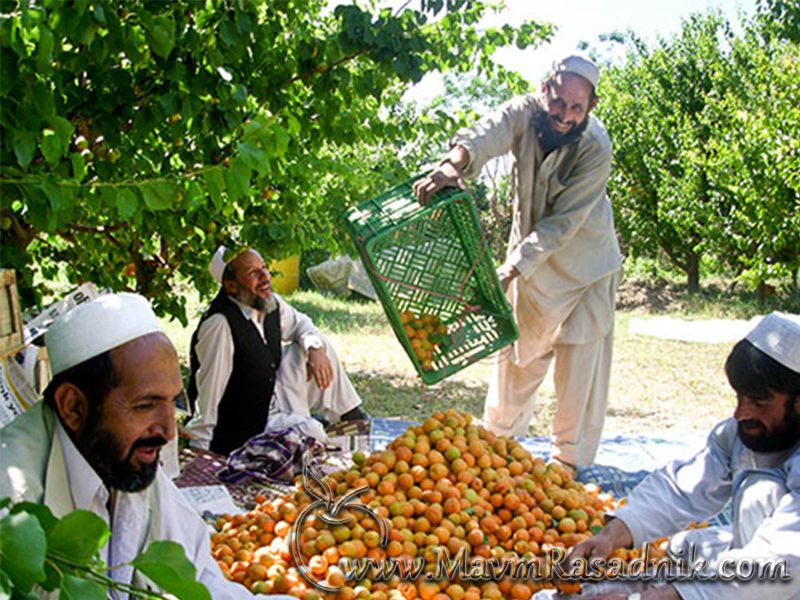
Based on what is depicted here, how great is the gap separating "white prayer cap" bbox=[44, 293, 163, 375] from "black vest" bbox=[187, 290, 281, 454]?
8.67ft

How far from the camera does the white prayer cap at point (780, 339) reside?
7.32 feet

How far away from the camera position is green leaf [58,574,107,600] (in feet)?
2.92

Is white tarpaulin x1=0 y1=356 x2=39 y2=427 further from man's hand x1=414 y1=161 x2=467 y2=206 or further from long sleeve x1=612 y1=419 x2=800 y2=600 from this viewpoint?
long sleeve x1=612 y1=419 x2=800 y2=600

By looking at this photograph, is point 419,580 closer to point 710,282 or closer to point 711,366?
point 711,366

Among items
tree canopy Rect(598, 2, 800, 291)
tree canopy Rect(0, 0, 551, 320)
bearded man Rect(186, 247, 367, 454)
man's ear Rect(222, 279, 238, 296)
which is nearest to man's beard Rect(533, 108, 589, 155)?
tree canopy Rect(0, 0, 551, 320)

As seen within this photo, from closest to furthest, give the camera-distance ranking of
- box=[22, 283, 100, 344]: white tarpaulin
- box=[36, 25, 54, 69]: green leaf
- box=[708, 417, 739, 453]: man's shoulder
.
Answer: box=[36, 25, 54, 69]: green leaf
box=[708, 417, 739, 453]: man's shoulder
box=[22, 283, 100, 344]: white tarpaulin

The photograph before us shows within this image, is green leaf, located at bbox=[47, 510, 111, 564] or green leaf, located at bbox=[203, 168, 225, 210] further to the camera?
green leaf, located at bbox=[203, 168, 225, 210]

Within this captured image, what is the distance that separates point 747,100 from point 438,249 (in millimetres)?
12752

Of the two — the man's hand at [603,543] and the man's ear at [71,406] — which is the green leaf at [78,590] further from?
the man's hand at [603,543]

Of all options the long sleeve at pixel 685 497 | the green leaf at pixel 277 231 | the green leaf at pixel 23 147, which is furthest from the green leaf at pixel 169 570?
the green leaf at pixel 277 231

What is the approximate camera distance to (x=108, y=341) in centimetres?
197

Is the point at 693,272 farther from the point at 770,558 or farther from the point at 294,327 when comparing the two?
the point at 770,558

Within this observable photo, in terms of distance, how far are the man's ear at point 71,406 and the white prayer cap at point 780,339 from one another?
69.8 inches

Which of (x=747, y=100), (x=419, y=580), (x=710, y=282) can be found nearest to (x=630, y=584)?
(x=419, y=580)
